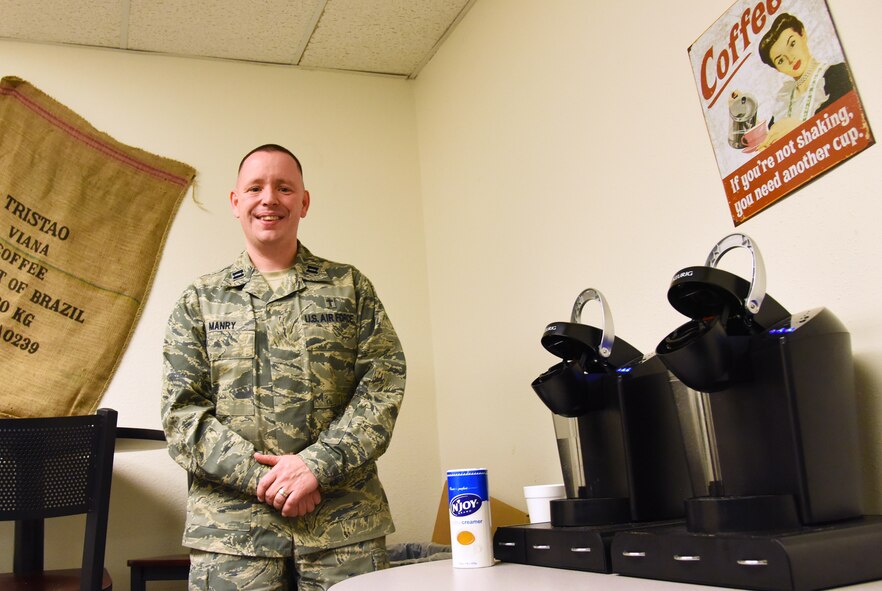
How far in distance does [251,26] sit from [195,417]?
190 cm

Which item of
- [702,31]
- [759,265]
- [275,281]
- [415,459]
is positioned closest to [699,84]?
[702,31]

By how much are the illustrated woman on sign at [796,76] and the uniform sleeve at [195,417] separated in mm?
1301

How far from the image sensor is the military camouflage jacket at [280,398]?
168 centimetres

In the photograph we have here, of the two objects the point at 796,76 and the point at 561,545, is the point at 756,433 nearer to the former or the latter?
the point at 561,545

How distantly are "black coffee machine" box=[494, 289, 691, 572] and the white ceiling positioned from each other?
1.94 meters

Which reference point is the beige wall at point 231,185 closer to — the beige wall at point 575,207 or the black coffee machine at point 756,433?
the beige wall at point 575,207

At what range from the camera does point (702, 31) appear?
181 centimetres

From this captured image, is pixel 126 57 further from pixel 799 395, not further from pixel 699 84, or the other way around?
pixel 799 395

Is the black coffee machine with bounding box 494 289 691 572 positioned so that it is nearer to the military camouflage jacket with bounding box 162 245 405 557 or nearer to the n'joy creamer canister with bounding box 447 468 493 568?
the n'joy creamer canister with bounding box 447 468 493 568

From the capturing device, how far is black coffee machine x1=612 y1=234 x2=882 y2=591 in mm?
998

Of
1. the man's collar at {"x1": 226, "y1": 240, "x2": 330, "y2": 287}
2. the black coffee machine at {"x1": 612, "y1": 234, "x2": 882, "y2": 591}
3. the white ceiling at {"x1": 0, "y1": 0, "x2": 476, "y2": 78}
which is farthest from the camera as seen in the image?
the white ceiling at {"x1": 0, "y1": 0, "x2": 476, "y2": 78}

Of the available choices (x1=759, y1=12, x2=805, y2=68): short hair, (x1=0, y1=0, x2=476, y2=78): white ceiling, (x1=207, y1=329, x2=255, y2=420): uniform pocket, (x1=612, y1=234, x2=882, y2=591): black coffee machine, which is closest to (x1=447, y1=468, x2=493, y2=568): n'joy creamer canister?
(x1=612, y1=234, x2=882, y2=591): black coffee machine

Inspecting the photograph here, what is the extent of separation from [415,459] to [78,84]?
6.66ft

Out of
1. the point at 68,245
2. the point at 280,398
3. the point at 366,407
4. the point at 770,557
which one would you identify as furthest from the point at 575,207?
the point at 68,245
